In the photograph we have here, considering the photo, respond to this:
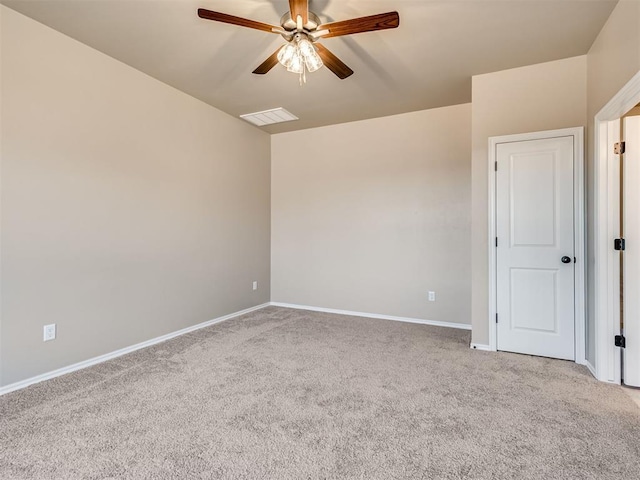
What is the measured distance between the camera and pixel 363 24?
201 cm

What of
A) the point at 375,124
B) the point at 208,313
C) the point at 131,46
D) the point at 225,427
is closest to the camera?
the point at 225,427

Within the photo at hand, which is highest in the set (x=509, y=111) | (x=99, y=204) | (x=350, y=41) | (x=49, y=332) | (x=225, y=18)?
(x=350, y=41)

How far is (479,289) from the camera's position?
3.22 m

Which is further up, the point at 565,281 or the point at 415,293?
the point at 565,281

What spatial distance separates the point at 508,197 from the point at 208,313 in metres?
3.52

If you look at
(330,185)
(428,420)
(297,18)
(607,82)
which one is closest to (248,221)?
(330,185)

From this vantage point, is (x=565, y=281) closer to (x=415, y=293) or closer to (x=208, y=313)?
(x=415, y=293)

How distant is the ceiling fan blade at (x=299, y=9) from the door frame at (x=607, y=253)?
7.39 feet

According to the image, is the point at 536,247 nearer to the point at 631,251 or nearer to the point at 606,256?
the point at 606,256

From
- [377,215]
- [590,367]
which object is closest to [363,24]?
[377,215]

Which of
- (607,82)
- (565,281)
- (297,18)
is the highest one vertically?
(297,18)

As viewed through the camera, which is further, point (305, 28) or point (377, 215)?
point (377, 215)

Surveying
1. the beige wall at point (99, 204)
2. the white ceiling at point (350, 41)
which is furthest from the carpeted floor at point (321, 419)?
the white ceiling at point (350, 41)

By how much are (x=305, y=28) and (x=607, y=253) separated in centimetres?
273
